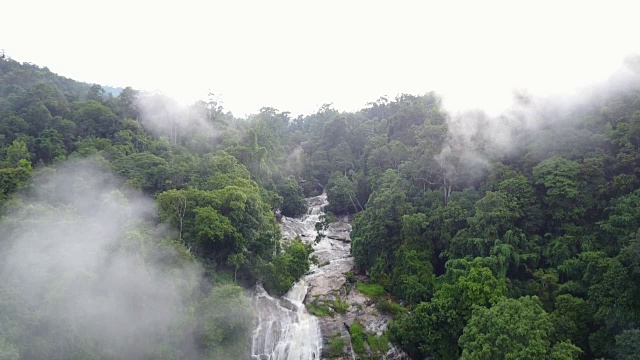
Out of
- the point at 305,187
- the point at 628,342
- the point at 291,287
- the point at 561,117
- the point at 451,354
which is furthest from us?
the point at 305,187

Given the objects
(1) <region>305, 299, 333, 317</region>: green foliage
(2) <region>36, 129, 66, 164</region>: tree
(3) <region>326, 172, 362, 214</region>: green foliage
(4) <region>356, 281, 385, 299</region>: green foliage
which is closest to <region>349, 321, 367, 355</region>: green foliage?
(1) <region>305, 299, 333, 317</region>: green foliage

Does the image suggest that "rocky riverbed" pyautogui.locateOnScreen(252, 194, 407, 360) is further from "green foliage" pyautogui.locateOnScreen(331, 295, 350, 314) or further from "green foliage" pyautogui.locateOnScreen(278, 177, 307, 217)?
"green foliage" pyautogui.locateOnScreen(278, 177, 307, 217)

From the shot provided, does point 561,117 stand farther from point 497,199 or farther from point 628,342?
point 628,342

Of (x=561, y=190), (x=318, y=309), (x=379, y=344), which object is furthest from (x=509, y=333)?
(x=318, y=309)

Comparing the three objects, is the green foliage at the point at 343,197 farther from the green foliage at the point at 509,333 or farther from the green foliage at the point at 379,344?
the green foliage at the point at 509,333

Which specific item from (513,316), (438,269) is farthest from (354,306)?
(513,316)

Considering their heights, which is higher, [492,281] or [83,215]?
[83,215]

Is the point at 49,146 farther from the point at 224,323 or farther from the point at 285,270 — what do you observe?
the point at 224,323
